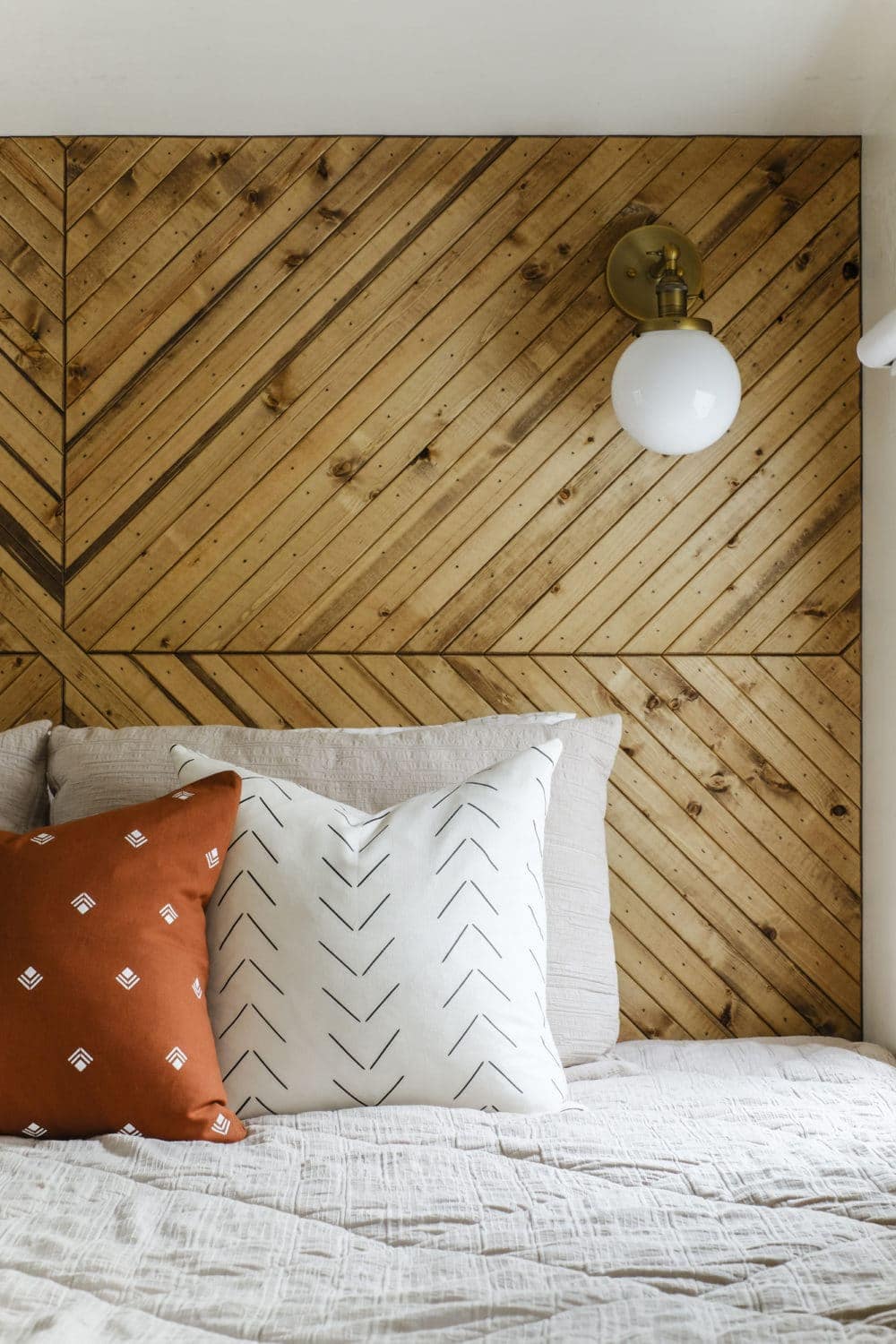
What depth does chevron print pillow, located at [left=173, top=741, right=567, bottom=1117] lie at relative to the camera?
1.41m

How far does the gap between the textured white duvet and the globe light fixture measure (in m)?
1.12

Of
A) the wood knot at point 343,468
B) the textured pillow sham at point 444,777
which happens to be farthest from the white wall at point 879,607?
the wood knot at point 343,468

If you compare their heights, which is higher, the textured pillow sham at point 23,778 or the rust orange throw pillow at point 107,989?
the textured pillow sham at point 23,778

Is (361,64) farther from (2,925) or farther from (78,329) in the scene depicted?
(2,925)

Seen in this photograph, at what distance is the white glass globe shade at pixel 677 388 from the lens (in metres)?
1.89

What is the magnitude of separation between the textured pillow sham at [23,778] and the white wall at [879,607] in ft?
4.91

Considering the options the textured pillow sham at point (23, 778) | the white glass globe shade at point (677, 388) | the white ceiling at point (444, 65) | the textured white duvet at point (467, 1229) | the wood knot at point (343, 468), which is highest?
the white ceiling at point (444, 65)

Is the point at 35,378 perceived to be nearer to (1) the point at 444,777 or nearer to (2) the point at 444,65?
(2) the point at 444,65

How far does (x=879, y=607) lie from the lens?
2055 millimetres

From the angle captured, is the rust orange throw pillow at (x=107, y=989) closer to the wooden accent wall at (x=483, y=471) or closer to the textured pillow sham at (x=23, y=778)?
the textured pillow sham at (x=23, y=778)

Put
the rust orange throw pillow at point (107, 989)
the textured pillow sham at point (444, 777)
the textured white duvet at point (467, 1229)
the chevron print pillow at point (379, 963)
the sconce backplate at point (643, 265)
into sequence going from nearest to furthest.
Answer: the textured white duvet at point (467, 1229) < the rust orange throw pillow at point (107, 989) < the chevron print pillow at point (379, 963) < the textured pillow sham at point (444, 777) < the sconce backplate at point (643, 265)

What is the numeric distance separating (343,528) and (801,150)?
46.1 inches

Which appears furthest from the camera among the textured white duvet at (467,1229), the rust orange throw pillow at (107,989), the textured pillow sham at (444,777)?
the textured pillow sham at (444,777)

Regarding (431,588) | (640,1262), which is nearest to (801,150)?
(431,588)
